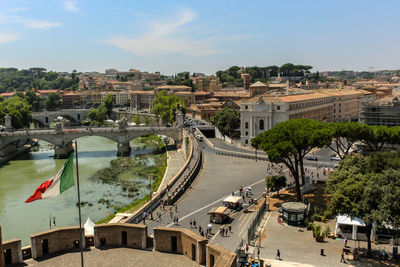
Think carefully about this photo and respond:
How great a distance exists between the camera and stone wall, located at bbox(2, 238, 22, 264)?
44.0ft

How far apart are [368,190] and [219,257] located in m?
8.89

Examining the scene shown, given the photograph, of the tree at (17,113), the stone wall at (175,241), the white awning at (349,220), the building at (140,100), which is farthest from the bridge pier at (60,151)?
the building at (140,100)

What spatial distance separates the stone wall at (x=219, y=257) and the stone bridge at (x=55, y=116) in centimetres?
7643

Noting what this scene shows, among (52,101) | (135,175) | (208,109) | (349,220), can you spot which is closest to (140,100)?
(52,101)

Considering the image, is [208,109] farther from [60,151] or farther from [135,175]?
[135,175]

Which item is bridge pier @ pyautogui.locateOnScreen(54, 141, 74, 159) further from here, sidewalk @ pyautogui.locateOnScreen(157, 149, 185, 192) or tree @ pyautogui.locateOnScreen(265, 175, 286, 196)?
tree @ pyautogui.locateOnScreen(265, 175, 286, 196)

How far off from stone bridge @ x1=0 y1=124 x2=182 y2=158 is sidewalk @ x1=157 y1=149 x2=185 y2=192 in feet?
13.6

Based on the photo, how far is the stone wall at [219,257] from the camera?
11941mm

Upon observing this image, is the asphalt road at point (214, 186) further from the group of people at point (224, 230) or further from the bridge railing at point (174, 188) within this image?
the group of people at point (224, 230)

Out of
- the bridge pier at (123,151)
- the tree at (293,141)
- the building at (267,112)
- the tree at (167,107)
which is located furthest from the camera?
the tree at (167,107)

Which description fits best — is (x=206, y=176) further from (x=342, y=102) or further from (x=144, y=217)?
(x=342, y=102)

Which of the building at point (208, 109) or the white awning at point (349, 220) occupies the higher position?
the building at point (208, 109)

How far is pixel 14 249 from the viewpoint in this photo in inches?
532

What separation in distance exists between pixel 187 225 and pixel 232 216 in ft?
10.2
